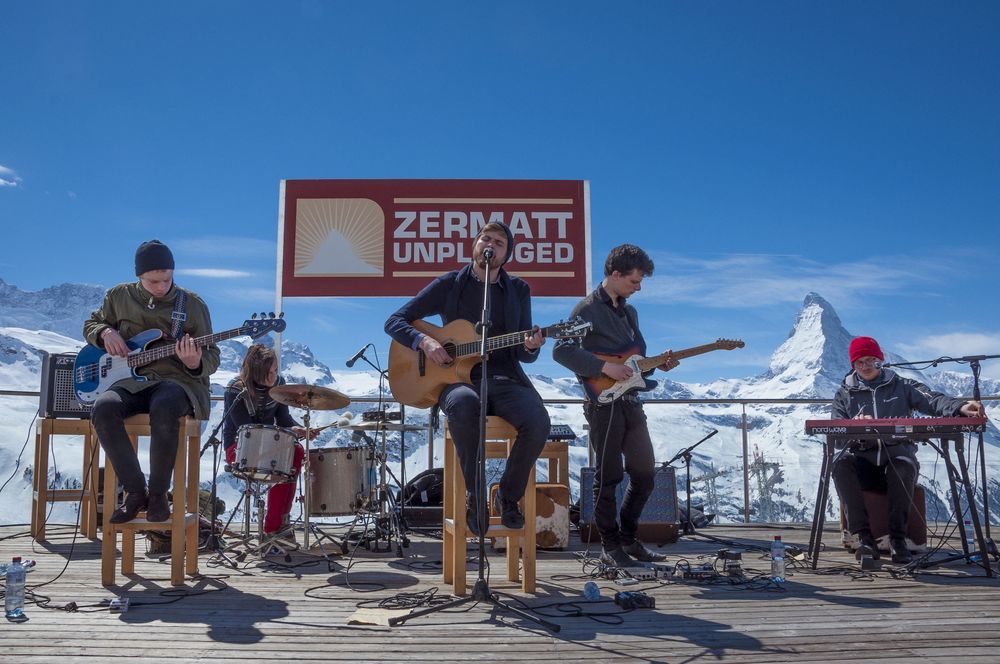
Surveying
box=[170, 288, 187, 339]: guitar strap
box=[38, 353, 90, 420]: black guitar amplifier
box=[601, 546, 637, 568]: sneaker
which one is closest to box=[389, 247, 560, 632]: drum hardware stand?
box=[601, 546, 637, 568]: sneaker

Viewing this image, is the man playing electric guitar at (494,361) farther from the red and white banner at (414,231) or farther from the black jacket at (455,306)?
the red and white banner at (414,231)

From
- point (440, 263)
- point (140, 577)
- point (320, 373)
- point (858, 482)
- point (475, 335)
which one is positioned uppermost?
point (320, 373)

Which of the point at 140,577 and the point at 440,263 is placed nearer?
the point at 140,577

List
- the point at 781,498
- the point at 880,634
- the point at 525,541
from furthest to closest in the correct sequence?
the point at 781,498 < the point at 525,541 < the point at 880,634

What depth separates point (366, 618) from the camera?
285 cm

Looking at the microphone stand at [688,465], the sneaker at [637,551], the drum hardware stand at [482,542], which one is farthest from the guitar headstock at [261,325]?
the microphone stand at [688,465]

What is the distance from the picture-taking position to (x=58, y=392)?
19.4 ft

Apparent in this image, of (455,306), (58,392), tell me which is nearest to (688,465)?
(455,306)

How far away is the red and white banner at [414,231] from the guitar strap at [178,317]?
3.41 meters

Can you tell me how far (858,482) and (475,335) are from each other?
2.72 meters

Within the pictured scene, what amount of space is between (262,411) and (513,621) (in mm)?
3324

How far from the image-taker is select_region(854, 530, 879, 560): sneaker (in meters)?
4.47

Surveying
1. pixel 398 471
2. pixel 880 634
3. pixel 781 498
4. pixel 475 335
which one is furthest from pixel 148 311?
pixel 781 498

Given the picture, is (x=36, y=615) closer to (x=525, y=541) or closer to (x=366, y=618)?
(x=366, y=618)
